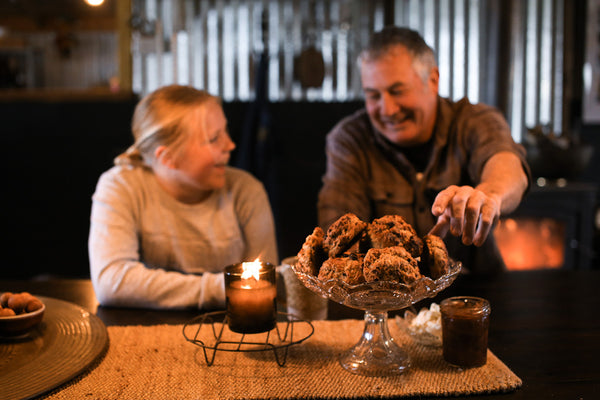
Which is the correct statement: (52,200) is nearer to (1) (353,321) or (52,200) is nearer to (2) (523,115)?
(1) (353,321)

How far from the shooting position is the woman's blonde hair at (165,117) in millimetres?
1532

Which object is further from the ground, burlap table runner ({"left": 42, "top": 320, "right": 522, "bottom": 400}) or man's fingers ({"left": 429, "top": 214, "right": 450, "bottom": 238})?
man's fingers ({"left": 429, "top": 214, "right": 450, "bottom": 238})

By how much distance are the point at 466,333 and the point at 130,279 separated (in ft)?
2.44

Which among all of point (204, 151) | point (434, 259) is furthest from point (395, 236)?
point (204, 151)

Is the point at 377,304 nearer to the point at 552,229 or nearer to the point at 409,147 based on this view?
the point at 409,147

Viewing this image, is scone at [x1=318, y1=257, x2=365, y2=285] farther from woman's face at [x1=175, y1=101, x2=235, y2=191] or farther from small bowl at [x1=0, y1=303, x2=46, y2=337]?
woman's face at [x1=175, y1=101, x2=235, y2=191]

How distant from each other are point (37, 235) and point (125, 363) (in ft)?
7.72

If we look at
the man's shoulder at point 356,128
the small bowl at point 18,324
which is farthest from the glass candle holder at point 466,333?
the man's shoulder at point 356,128

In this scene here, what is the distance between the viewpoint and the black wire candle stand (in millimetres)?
932

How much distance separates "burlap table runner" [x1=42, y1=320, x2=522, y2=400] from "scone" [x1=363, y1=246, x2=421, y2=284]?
165mm

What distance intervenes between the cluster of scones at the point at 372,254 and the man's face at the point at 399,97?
0.77 meters

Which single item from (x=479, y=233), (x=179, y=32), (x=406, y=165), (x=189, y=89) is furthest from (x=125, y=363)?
(x=179, y=32)

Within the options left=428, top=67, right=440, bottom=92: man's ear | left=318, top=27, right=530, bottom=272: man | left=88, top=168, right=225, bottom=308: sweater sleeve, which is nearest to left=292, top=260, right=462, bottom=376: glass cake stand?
left=88, top=168, right=225, bottom=308: sweater sleeve

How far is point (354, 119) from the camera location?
181 centimetres
